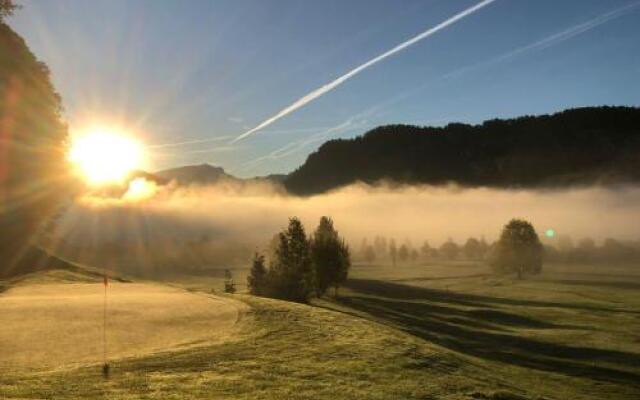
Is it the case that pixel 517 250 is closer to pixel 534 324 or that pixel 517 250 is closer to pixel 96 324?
pixel 534 324

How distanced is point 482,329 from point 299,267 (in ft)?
91.3

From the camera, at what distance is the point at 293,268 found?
83.1 metres

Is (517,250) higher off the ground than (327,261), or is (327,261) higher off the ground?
(517,250)

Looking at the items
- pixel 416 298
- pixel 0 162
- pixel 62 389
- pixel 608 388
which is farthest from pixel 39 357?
pixel 416 298

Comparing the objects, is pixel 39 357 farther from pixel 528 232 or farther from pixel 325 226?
pixel 528 232

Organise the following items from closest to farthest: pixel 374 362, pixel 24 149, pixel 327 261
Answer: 1. pixel 374 362
2. pixel 24 149
3. pixel 327 261

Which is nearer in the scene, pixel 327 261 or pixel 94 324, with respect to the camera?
pixel 94 324

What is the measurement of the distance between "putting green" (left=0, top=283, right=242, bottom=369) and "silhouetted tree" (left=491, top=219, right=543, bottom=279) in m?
115

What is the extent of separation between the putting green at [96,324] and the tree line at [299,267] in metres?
34.5

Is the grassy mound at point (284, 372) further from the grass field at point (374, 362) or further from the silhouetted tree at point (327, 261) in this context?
the silhouetted tree at point (327, 261)

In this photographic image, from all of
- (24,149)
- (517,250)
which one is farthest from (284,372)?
(517,250)

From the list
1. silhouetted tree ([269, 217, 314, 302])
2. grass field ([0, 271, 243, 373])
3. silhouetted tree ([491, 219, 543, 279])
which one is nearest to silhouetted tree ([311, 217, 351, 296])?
silhouetted tree ([269, 217, 314, 302])

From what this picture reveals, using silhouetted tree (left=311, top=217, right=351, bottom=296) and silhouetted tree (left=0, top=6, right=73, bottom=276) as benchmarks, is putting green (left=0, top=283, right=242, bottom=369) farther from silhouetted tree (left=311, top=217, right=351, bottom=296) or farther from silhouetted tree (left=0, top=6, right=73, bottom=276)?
silhouetted tree (left=311, top=217, right=351, bottom=296)

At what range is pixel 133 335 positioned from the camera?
29.9 meters
